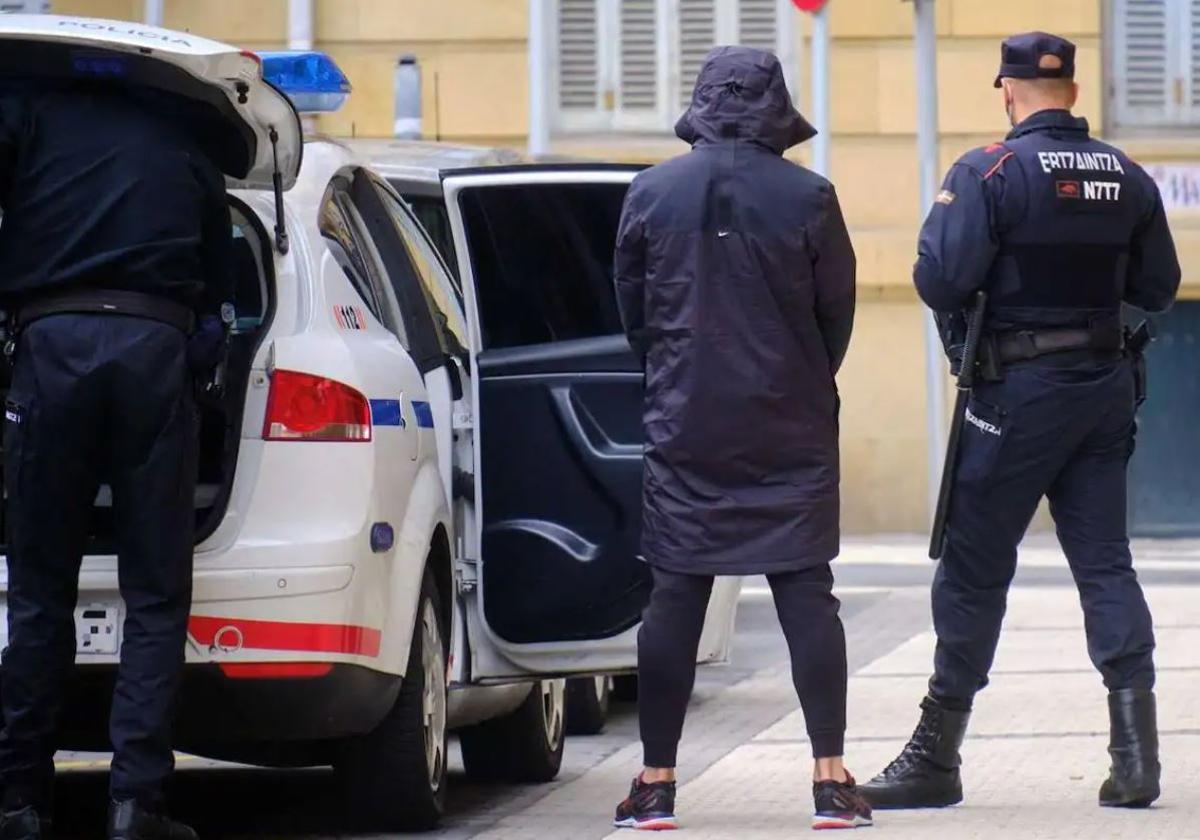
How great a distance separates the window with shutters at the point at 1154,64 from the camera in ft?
60.3

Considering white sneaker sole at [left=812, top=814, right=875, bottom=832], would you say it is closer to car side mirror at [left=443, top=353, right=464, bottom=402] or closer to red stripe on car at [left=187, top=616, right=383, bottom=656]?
red stripe on car at [left=187, top=616, right=383, bottom=656]

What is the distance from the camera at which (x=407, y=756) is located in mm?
6422

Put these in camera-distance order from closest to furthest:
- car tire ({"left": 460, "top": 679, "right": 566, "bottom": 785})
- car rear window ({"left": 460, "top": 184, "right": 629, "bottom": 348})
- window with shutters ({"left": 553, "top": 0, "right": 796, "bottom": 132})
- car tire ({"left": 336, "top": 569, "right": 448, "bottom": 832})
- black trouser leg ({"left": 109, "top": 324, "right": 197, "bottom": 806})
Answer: black trouser leg ({"left": 109, "top": 324, "right": 197, "bottom": 806}), car tire ({"left": 336, "top": 569, "right": 448, "bottom": 832}), car rear window ({"left": 460, "top": 184, "right": 629, "bottom": 348}), car tire ({"left": 460, "top": 679, "right": 566, "bottom": 785}), window with shutters ({"left": 553, "top": 0, "right": 796, "bottom": 132})

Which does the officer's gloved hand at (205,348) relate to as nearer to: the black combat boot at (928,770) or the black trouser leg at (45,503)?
the black trouser leg at (45,503)

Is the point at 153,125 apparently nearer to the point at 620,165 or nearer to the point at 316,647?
the point at 316,647

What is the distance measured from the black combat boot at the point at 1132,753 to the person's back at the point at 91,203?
8.06 feet

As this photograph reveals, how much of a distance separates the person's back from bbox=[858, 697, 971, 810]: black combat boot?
210 cm

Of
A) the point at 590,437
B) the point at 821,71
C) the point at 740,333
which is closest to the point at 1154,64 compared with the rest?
the point at 821,71

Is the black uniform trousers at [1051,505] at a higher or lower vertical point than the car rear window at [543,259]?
lower

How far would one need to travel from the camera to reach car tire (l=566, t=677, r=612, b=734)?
8.89m

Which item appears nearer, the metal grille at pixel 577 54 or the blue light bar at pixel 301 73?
the blue light bar at pixel 301 73

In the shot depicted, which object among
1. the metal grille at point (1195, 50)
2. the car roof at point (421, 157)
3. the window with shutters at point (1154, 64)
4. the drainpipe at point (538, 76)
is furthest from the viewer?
the metal grille at point (1195, 50)

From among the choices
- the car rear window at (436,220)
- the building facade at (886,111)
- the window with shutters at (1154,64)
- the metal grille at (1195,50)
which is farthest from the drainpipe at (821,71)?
the car rear window at (436,220)

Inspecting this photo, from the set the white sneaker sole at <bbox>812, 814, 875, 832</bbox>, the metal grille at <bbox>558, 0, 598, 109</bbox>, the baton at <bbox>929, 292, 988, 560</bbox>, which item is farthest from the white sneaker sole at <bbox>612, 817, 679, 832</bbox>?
the metal grille at <bbox>558, 0, 598, 109</bbox>
